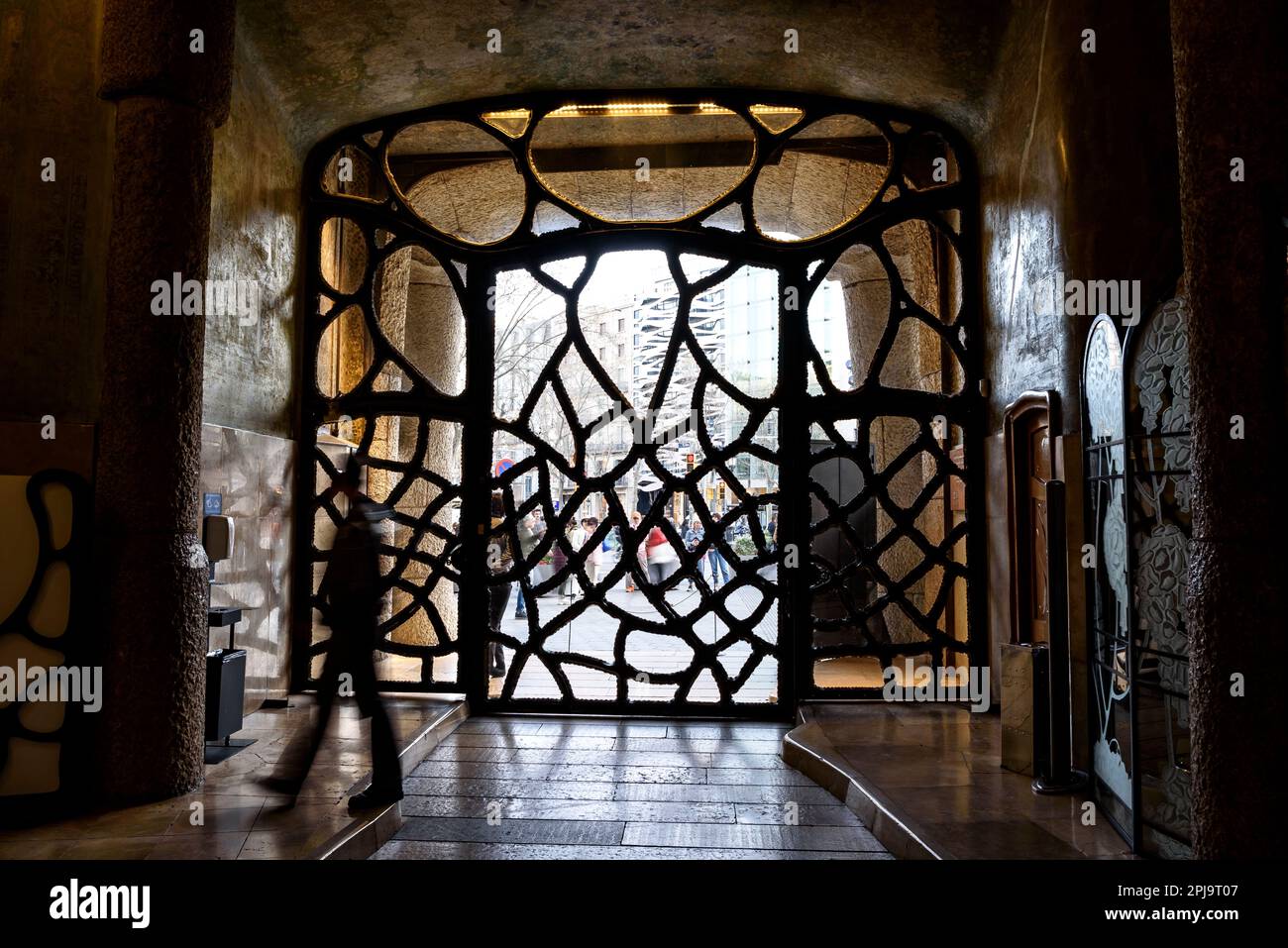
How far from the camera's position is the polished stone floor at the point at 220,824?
10.9 feet

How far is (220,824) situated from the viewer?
3594 millimetres

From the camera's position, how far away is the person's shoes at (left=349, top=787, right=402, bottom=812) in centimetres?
381

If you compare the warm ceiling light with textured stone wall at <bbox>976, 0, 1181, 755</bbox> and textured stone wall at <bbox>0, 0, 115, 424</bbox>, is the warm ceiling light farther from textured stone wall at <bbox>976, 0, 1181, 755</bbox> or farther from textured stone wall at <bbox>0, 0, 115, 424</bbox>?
textured stone wall at <bbox>0, 0, 115, 424</bbox>

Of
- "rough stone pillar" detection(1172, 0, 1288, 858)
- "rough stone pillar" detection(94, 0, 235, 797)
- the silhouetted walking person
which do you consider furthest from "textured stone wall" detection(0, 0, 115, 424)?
"rough stone pillar" detection(1172, 0, 1288, 858)

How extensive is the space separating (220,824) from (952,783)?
333 cm

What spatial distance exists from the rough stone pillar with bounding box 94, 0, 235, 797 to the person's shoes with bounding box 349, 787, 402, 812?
2.71ft

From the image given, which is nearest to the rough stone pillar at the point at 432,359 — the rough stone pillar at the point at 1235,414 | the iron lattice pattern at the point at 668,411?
the iron lattice pattern at the point at 668,411

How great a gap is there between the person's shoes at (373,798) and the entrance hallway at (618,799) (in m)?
0.17

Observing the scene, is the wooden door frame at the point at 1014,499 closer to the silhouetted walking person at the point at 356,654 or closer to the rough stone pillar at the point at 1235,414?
the rough stone pillar at the point at 1235,414

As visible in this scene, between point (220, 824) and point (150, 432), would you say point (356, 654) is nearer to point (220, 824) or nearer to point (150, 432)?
point (220, 824)

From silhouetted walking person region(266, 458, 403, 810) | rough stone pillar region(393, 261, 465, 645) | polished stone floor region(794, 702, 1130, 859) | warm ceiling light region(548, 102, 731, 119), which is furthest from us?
rough stone pillar region(393, 261, 465, 645)

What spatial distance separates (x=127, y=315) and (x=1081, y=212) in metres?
4.54
